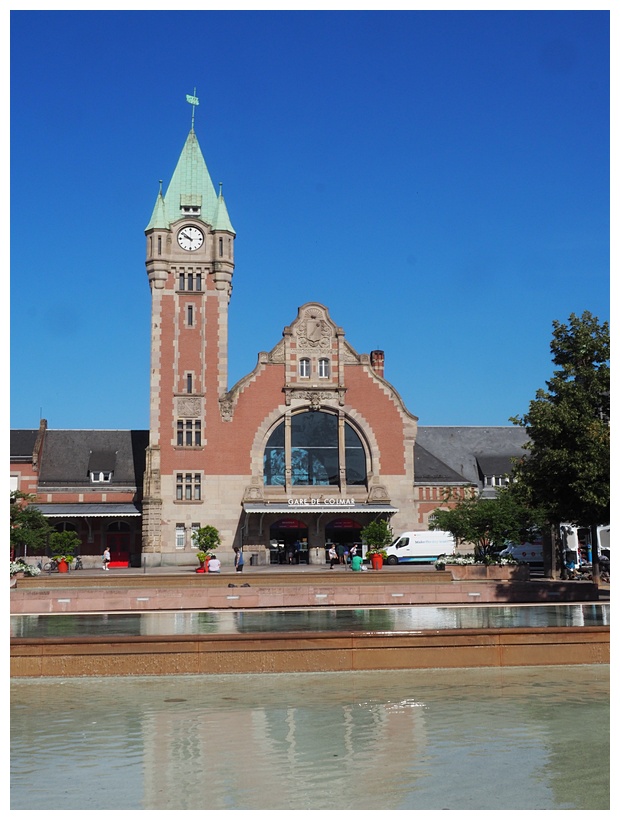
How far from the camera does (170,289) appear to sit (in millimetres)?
66562

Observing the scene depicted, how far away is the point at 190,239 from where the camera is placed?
6781 cm

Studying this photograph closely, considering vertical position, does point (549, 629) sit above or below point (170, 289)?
below

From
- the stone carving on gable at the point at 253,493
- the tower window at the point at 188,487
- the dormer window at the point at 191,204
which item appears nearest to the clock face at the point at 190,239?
the dormer window at the point at 191,204

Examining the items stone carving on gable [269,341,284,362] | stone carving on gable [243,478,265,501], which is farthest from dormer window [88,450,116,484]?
stone carving on gable [269,341,284,362]

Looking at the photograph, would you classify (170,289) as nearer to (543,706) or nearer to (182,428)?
(182,428)

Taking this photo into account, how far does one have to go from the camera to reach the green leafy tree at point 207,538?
190 ft

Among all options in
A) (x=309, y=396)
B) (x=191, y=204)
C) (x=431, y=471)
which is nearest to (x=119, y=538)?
(x=309, y=396)

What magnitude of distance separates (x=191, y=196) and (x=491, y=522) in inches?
1365

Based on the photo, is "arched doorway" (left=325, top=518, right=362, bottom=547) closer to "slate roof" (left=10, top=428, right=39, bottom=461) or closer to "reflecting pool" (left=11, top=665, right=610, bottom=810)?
"slate roof" (left=10, top=428, right=39, bottom=461)

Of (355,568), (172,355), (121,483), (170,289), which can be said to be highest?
(170,289)

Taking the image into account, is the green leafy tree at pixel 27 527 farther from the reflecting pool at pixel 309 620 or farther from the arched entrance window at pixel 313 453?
the reflecting pool at pixel 309 620
